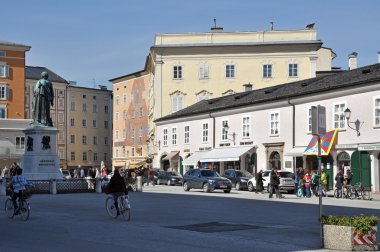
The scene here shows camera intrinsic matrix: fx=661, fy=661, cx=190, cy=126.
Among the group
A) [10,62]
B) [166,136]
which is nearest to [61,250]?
[166,136]

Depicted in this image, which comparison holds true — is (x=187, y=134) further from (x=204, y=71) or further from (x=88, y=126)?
(x=88, y=126)

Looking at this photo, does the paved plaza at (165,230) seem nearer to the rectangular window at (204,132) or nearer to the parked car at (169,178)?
the parked car at (169,178)

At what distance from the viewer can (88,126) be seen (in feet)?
396

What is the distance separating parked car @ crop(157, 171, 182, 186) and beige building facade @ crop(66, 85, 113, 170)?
199 ft

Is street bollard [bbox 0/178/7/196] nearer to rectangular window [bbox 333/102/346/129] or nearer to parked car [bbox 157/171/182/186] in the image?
rectangular window [bbox 333/102/346/129]

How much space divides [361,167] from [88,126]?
85212 mm

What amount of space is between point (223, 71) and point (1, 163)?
A: 29.8 m

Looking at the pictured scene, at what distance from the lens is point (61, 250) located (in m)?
12.9

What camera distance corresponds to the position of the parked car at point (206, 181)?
40844 mm

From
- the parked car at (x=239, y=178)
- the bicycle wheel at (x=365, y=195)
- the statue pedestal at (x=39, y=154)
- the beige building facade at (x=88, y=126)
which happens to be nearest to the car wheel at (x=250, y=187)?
the parked car at (x=239, y=178)

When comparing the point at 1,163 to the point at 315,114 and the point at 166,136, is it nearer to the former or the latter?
the point at 166,136

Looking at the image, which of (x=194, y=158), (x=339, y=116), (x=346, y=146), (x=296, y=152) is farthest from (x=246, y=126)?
(x=346, y=146)

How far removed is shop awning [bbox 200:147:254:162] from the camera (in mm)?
52641

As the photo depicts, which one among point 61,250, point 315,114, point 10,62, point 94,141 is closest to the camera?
point 61,250
